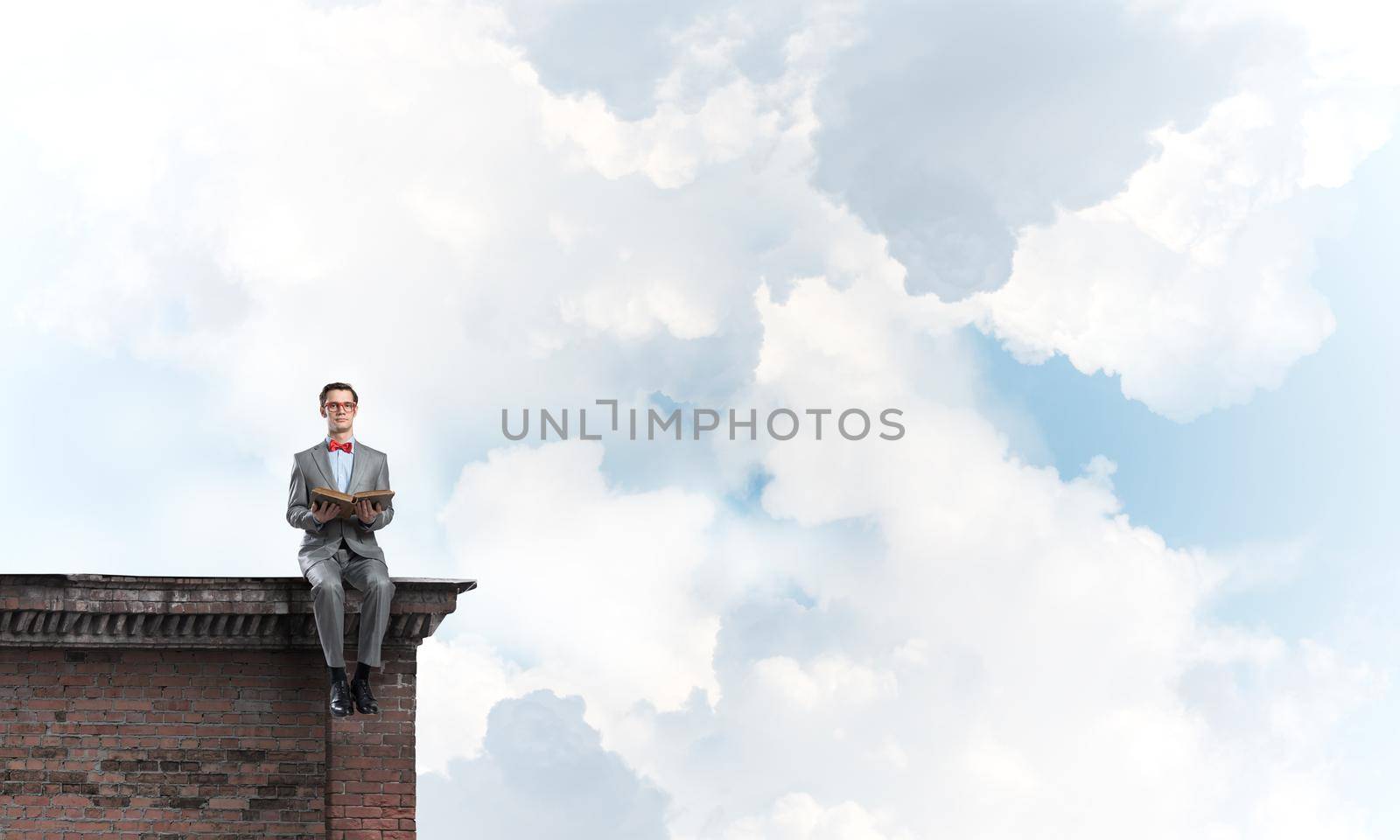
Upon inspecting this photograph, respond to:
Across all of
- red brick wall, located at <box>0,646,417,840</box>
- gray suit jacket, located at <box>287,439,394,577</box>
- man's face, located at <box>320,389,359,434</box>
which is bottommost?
red brick wall, located at <box>0,646,417,840</box>

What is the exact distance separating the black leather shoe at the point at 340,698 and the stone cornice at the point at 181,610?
1.76 ft

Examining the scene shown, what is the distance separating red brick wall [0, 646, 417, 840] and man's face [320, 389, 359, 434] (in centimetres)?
198

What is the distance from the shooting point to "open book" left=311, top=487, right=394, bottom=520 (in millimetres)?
12258

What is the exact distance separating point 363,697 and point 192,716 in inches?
60.2

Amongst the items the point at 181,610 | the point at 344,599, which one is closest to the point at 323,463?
the point at 344,599

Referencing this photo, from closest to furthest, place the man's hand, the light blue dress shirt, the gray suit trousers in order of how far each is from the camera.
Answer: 1. the gray suit trousers
2. the man's hand
3. the light blue dress shirt

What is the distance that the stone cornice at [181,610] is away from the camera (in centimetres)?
1239

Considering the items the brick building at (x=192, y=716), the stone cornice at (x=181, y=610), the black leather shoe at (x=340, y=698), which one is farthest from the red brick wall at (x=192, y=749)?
the black leather shoe at (x=340, y=698)

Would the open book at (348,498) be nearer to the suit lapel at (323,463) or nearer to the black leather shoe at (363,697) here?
the suit lapel at (323,463)

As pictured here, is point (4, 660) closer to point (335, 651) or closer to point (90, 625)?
point (90, 625)

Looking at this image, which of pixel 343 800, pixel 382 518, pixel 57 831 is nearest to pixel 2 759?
pixel 57 831

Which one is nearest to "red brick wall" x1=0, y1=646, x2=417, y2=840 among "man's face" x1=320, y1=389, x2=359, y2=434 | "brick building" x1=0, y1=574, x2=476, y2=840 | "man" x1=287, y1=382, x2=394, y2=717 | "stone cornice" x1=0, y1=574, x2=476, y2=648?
"brick building" x1=0, y1=574, x2=476, y2=840

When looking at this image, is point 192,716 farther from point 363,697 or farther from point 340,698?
point 363,697

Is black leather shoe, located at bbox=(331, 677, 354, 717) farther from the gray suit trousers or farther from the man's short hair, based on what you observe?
the man's short hair
